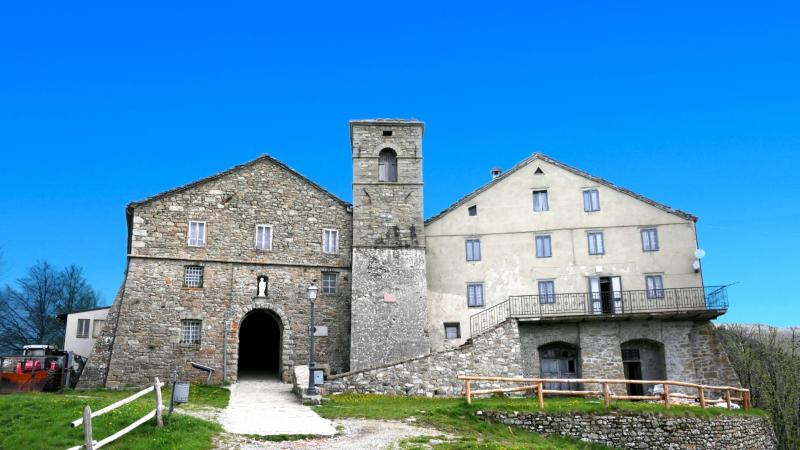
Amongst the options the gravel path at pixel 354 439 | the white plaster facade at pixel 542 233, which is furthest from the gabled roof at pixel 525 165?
the gravel path at pixel 354 439

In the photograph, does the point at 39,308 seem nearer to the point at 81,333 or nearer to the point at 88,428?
the point at 81,333

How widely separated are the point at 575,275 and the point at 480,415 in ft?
46.3

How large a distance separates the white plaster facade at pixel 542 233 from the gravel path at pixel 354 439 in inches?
549

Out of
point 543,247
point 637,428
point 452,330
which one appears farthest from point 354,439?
point 543,247

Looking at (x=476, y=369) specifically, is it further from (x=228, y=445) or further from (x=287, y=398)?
(x=228, y=445)

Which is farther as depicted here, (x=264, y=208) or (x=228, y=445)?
(x=264, y=208)

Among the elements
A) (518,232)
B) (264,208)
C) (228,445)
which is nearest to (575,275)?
(518,232)

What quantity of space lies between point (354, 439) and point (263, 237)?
54.5 feet

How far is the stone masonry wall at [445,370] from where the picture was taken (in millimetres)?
26188

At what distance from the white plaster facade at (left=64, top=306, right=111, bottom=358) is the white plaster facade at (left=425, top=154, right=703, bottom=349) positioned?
62.2 feet

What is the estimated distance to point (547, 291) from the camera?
33.3 meters

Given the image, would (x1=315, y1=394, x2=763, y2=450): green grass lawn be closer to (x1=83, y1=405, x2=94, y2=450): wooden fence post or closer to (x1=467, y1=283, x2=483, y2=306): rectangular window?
(x1=83, y1=405, x2=94, y2=450): wooden fence post

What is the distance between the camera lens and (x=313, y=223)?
32.8 meters

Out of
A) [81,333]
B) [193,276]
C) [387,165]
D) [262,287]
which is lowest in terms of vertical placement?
[81,333]
